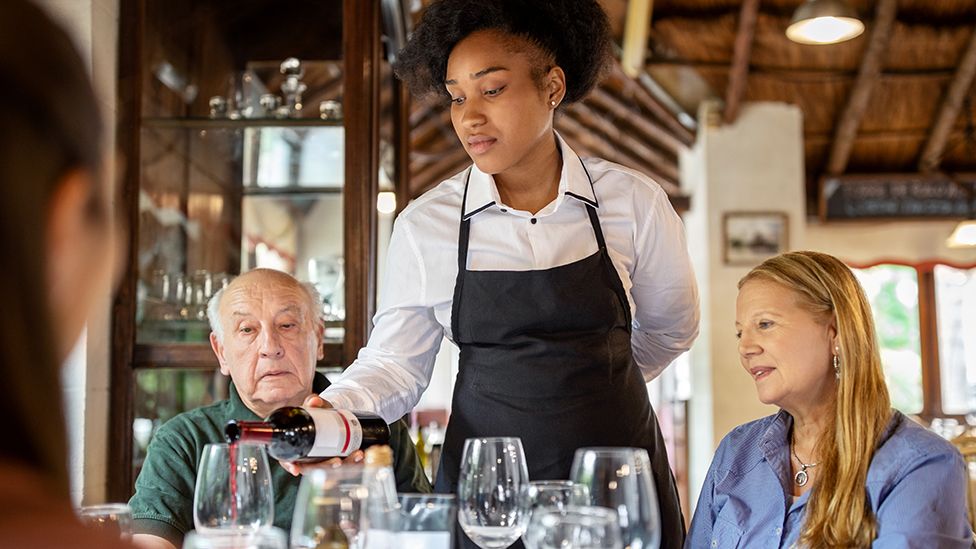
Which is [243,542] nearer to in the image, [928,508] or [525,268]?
[928,508]

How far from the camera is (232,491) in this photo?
1299mm

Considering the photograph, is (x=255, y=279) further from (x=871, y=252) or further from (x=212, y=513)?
(x=871, y=252)

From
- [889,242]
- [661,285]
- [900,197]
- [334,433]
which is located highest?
[900,197]

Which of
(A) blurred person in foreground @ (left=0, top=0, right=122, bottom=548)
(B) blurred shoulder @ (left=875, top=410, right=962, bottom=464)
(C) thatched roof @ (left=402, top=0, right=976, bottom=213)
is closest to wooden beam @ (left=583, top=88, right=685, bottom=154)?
(C) thatched roof @ (left=402, top=0, right=976, bottom=213)

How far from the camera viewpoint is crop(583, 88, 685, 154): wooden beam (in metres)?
9.09

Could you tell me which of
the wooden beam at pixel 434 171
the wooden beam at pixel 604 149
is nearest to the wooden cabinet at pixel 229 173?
the wooden beam at pixel 604 149

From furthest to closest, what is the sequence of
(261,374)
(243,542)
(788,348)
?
1. (261,374)
2. (788,348)
3. (243,542)

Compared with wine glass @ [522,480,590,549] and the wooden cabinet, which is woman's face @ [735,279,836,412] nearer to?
wine glass @ [522,480,590,549]

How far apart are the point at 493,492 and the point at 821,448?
697mm

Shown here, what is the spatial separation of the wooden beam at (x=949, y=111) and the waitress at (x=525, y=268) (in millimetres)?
6654

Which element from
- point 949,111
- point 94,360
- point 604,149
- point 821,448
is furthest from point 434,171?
point 821,448

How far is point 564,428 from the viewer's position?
197cm

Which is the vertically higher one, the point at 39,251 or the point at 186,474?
the point at 39,251

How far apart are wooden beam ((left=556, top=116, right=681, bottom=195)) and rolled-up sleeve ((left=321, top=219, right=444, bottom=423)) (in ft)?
25.7
